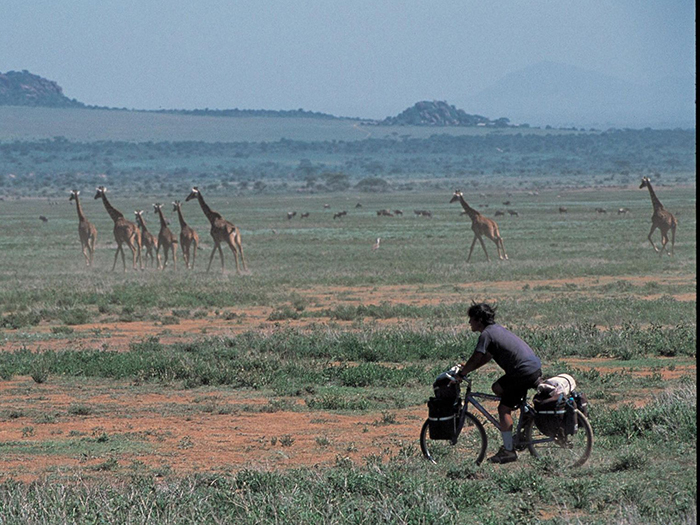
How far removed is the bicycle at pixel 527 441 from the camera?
8.00m

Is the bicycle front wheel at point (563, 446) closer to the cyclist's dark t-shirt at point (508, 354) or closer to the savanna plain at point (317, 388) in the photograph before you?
the savanna plain at point (317, 388)

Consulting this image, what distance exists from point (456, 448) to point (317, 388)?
3757 mm

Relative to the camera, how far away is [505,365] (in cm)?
808

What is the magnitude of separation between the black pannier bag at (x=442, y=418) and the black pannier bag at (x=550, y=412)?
0.65 metres

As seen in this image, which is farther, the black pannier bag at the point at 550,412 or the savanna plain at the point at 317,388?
the black pannier bag at the point at 550,412

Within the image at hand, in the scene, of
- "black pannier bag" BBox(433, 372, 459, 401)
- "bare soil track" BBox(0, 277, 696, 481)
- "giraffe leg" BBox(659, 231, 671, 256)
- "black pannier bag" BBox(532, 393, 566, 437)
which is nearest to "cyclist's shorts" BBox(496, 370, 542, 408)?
"black pannier bag" BBox(532, 393, 566, 437)

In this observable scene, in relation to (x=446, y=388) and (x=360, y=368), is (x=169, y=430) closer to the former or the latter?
(x=360, y=368)

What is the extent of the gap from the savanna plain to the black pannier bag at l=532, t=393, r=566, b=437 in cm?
28

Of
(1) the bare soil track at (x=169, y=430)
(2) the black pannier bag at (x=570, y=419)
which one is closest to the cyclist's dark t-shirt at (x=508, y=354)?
(2) the black pannier bag at (x=570, y=419)

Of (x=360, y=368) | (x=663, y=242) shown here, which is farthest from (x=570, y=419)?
(x=663, y=242)

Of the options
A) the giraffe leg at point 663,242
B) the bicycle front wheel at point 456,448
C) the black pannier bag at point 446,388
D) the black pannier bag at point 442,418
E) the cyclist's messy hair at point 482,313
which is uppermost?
the cyclist's messy hair at point 482,313

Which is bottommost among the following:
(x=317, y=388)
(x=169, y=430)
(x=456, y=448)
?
(x=317, y=388)

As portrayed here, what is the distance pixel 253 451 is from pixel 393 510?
2782 mm

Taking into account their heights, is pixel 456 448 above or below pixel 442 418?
below
